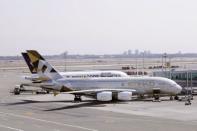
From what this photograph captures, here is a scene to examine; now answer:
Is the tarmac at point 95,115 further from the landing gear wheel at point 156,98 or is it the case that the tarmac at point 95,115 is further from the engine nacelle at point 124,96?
the landing gear wheel at point 156,98

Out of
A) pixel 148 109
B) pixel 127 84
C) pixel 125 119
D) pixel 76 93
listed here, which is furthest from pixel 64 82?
pixel 125 119

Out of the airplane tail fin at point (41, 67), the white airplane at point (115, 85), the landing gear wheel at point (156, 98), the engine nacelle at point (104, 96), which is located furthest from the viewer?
the airplane tail fin at point (41, 67)

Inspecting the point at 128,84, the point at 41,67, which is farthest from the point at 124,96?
the point at 41,67

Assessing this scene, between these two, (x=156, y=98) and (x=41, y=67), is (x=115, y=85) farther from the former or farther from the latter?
(x=41, y=67)

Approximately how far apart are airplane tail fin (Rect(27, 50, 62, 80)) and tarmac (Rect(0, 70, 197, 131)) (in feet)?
13.6

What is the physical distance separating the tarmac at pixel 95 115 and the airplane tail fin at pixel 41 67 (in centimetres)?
415

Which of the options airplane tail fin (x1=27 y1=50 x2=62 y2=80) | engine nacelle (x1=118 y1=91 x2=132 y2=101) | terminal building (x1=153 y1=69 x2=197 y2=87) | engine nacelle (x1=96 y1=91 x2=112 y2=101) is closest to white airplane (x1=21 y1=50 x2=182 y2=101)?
airplane tail fin (x1=27 y1=50 x2=62 y2=80)

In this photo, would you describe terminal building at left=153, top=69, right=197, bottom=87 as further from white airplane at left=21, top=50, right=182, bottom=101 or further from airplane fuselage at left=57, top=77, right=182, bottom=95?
white airplane at left=21, top=50, right=182, bottom=101

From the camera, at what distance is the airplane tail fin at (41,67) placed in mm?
76688

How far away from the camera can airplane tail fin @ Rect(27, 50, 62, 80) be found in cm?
7669

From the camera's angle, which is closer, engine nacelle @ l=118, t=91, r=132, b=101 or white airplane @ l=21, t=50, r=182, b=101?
engine nacelle @ l=118, t=91, r=132, b=101

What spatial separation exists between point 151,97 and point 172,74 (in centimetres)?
2425

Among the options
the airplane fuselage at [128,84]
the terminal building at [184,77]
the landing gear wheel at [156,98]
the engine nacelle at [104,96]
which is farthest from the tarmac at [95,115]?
the terminal building at [184,77]

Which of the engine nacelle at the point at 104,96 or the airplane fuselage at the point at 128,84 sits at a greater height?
the airplane fuselage at the point at 128,84
